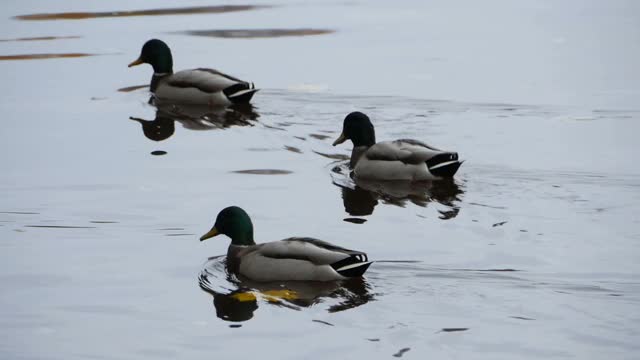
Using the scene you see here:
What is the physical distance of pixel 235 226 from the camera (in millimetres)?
9977

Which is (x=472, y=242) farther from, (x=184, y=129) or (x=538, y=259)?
(x=184, y=129)

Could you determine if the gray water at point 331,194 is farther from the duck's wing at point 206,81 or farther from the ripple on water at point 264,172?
the duck's wing at point 206,81

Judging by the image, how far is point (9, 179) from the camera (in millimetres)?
12719

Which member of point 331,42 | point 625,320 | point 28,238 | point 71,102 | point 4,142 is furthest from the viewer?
point 331,42

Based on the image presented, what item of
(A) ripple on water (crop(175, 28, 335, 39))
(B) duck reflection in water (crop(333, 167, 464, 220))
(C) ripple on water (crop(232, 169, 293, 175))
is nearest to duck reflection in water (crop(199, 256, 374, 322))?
(B) duck reflection in water (crop(333, 167, 464, 220))

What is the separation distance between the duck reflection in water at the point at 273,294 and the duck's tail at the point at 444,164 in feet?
10.7

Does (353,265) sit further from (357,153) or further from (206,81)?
(206,81)

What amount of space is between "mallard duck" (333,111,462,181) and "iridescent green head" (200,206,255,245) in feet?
9.67

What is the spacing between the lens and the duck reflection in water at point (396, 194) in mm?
11742

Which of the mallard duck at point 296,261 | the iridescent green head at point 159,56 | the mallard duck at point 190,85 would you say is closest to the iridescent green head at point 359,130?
the mallard duck at point 190,85

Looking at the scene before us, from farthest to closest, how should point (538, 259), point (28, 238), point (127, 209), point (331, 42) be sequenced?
point (331, 42), point (127, 209), point (28, 238), point (538, 259)

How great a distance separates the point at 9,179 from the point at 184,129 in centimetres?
292

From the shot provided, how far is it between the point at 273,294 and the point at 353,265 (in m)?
0.59

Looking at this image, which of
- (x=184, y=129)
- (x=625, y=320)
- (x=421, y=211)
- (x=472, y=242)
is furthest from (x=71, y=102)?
(x=625, y=320)
